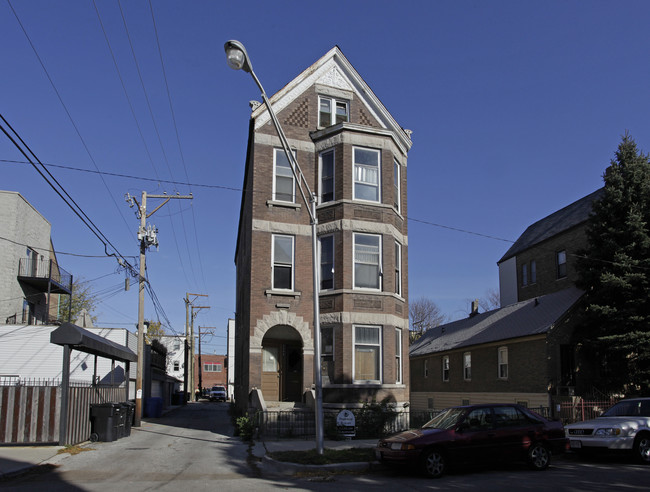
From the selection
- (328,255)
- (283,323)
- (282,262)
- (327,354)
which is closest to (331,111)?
(328,255)

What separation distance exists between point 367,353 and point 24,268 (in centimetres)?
2286

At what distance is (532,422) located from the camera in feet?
43.6

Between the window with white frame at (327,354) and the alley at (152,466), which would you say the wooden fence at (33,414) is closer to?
the alley at (152,466)

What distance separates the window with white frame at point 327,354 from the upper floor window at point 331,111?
27.2 feet

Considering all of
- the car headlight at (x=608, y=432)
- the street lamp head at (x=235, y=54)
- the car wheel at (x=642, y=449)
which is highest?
the street lamp head at (x=235, y=54)

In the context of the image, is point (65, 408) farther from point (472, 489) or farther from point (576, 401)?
point (576, 401)

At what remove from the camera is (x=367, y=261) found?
21641 mm

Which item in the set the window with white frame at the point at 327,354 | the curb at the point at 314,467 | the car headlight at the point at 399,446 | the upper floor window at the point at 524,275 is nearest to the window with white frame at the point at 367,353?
the window with white frame at the point at 327,354

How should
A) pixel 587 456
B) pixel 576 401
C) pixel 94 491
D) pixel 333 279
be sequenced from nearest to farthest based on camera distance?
pixel 94 491, pixel 587 456, pixel 333 279, pixel 576 401

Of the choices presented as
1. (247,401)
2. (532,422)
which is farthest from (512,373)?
(532,422)

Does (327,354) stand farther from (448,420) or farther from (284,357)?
(448,420)

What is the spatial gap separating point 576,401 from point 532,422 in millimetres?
11225

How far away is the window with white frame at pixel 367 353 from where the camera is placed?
20750 millimetres

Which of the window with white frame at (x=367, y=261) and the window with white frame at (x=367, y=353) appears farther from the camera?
the window with white frame at (x=367, y=261)
